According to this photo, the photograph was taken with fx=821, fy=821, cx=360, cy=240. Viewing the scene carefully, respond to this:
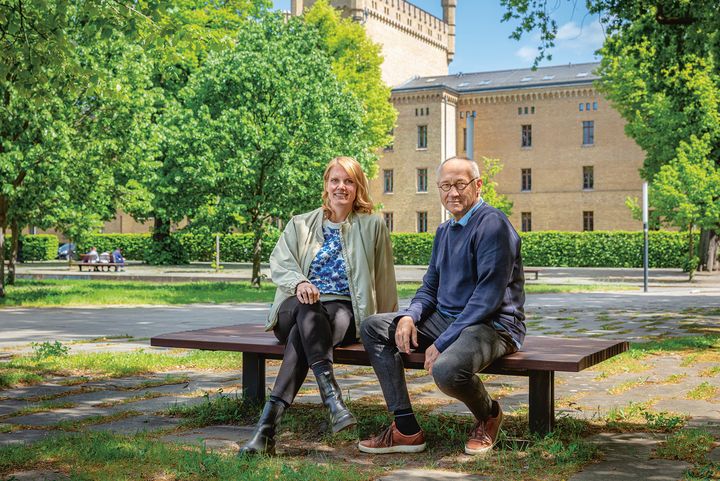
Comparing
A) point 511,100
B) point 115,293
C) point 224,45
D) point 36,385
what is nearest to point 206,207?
point 115,293

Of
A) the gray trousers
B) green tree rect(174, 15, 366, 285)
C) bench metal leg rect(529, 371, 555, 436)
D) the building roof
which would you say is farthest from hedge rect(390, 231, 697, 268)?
the gray trousers

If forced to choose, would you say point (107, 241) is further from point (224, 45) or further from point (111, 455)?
point (111, 455)

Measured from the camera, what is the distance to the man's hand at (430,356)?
454cm

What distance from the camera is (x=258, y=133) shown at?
818 inches

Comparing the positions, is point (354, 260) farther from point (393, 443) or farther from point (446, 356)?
point (393, 443)

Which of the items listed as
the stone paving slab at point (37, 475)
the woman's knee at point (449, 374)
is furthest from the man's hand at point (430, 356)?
the stone paving slab at point (37, 475)

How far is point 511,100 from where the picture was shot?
56938 mm

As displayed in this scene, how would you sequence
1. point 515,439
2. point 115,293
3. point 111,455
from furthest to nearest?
1. point 115,293
2. point 515,439
3. point 111,455

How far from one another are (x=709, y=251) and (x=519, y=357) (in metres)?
33.3

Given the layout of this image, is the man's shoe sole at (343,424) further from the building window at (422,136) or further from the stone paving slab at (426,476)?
the building window at (422,136)

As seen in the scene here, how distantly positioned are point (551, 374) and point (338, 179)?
5.86ft

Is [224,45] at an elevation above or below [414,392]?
above

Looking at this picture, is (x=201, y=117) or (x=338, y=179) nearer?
(x=338, y=179)

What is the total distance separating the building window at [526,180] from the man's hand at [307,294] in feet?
175
